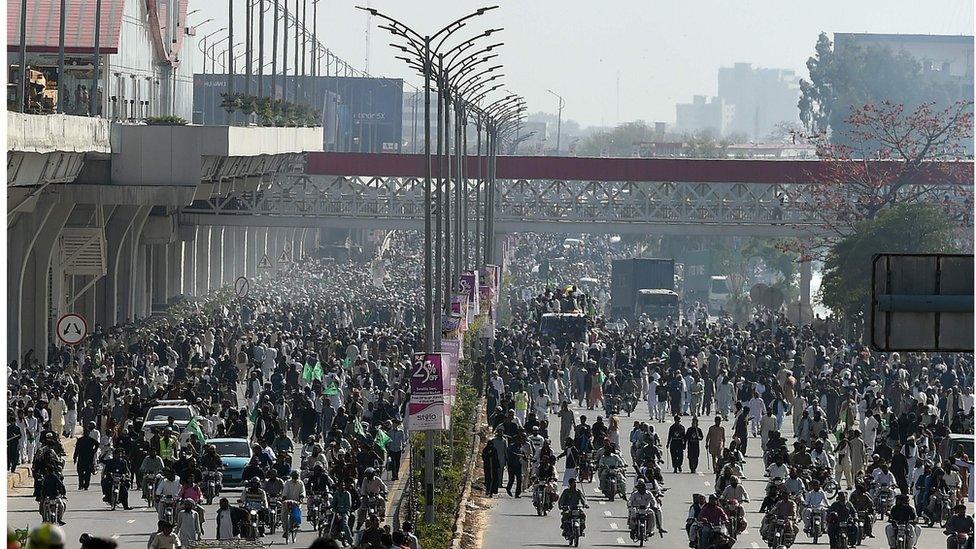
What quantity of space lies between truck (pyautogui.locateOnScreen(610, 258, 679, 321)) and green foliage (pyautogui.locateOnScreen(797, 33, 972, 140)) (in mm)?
76701

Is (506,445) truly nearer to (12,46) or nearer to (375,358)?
(375,358)

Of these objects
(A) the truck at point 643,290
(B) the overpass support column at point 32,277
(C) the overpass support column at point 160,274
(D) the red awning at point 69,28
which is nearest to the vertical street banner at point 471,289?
(B) the overpass support column at point 32,277

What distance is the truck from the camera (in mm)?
71125

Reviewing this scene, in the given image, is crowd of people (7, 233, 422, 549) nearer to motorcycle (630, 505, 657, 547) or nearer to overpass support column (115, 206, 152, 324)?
motorcycle (630, 505, 657, 547)

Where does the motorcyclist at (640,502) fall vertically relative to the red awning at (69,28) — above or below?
below

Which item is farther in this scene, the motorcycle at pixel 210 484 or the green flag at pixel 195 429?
the green flag at pixel 195 429

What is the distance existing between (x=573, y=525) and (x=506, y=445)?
16.7 feet

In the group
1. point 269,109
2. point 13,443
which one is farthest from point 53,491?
point 269,109

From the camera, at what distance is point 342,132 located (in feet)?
437

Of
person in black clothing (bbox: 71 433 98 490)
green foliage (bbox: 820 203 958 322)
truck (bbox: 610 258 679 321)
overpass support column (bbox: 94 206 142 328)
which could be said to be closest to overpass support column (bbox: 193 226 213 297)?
truck (bbox: 610 258 679 321)

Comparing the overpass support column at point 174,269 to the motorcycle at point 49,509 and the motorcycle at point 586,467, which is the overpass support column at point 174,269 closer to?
the motorcycle at point 586,467

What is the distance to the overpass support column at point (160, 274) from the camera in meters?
70.5

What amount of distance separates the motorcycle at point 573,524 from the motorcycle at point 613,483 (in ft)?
14.5

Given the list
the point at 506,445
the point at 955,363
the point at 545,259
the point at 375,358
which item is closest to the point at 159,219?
the point at 375,358
